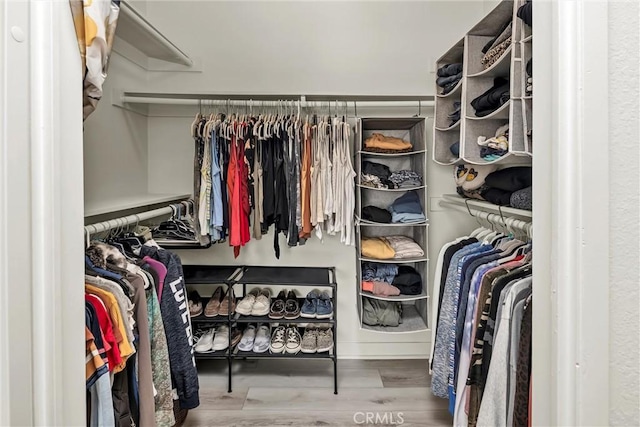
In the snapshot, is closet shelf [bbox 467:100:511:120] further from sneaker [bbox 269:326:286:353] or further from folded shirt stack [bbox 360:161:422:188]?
sneaker [bbox 269:326:286:353]

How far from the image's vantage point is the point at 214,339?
258cm

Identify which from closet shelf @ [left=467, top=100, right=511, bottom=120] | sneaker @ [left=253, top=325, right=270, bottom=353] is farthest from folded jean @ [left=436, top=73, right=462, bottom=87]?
sneaker @ [left=253, top=325, right=270, bottom=353]

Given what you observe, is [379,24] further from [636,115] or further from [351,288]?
[636,115]

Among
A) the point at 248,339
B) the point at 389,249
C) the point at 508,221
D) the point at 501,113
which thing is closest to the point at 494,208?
the point at 508,221

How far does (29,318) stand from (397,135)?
8.61 feet

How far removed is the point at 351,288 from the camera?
2.94 meters

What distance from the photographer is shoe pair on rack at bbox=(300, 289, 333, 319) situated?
2.55m

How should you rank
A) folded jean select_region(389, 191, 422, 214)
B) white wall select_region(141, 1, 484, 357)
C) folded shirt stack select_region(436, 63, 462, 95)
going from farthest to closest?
white wall select_region(141, 1, 484, 357), folded jean select_region(389, 191, 422, 214), folded shirt stack select_region(436, 63, 462, 95)

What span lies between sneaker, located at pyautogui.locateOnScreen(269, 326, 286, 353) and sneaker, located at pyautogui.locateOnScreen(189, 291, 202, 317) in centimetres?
53

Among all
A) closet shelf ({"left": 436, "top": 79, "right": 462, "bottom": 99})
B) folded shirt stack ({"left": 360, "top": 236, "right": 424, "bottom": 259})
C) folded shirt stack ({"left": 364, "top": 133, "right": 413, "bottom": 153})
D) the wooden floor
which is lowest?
the wooden floor

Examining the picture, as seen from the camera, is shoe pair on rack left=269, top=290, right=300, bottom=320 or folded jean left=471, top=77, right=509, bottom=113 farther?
shoe pair on rack left=269, top=290, right=300, bottom=320

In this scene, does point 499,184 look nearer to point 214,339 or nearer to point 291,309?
point 291,309

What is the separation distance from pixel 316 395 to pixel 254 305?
69 centimetres

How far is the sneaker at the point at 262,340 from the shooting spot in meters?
2.53
